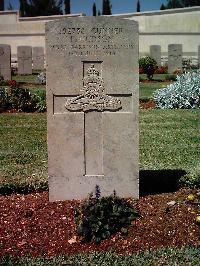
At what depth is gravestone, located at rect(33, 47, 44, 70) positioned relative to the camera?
33.7 metres

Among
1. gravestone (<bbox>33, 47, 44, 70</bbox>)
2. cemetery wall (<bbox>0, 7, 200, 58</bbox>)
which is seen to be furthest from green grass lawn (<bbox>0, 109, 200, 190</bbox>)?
cemetery wall (<bbox>0, 7, 200, 58</bbox>)

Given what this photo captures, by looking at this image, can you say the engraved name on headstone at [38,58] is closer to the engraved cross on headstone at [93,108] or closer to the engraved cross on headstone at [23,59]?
the engraved cross on headstone at [23,59]

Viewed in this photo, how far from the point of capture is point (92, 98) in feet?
16.0

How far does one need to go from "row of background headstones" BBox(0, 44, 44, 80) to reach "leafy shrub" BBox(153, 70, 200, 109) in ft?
41.9

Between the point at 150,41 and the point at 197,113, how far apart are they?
31841 millimetres

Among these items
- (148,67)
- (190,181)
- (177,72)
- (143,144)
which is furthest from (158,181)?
(177,72)

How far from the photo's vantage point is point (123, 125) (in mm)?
4949

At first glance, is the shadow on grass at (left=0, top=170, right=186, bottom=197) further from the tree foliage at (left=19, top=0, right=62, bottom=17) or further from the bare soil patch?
the tree foliage at (left=19, top=0, right=62, bottom=17)

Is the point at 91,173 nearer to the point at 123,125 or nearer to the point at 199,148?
the point at 123,125

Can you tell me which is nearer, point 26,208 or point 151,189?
point 26,208

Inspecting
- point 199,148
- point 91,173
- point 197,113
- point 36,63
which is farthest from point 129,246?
point 36,63

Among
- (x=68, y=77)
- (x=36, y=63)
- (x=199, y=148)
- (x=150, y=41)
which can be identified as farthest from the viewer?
(x=150, y=41)

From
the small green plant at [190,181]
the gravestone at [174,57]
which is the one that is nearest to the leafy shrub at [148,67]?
the gravestone at [174,57]

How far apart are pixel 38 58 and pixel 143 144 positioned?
2624 centimetres
